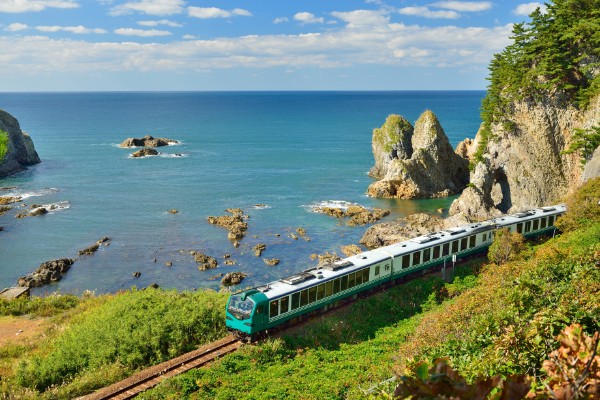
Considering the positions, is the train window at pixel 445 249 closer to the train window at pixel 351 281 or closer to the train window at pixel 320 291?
the train window at pixel 351 281

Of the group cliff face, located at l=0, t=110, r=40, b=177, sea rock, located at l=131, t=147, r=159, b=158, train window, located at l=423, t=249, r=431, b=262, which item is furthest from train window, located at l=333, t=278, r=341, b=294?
sea rock, located at l=131, t=147, r=159, b=158

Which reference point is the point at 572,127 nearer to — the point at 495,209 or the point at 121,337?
the point at 495,209

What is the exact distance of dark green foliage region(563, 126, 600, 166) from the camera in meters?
45.0

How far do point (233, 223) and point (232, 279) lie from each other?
16113mm

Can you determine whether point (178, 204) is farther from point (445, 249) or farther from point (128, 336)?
point (128, 336)

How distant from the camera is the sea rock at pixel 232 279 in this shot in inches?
1639

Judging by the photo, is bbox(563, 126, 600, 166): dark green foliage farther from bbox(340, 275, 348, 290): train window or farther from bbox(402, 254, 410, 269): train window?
bbox(340, 275, 348, 290): train window

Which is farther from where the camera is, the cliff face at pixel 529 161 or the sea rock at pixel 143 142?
the sea rock at pixel 143 142

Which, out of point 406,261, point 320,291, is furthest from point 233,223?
point 320,291

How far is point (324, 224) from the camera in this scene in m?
57.9

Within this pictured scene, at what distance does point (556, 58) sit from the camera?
48625 millimetres

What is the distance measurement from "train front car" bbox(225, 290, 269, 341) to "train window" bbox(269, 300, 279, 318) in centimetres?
43

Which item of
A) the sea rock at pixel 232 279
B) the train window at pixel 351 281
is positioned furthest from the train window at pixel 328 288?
the sea rock at pixel 232 279

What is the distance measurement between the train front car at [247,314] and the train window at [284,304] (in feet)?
3.61
